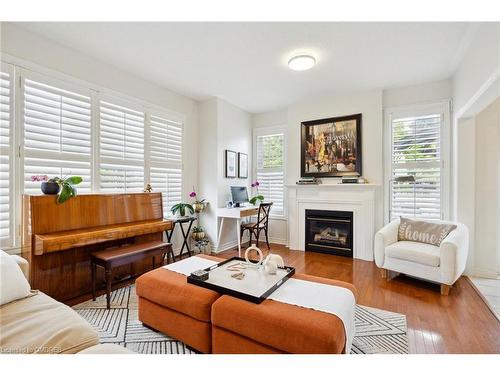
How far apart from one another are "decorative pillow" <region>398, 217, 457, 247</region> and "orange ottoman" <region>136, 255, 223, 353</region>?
2.72 metres

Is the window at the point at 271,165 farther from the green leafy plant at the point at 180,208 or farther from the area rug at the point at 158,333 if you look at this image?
the area rug at the point at 158,333

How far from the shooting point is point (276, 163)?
16.2 ft

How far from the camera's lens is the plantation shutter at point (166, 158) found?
3.65m

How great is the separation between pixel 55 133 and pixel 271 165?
3.53 m

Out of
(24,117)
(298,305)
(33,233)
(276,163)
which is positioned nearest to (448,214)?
(276,163)

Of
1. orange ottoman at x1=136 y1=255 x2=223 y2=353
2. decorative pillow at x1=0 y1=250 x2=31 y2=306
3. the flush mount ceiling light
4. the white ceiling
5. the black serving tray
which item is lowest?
orange ottoman at x1=136 y1=255 x2=223 y2=353

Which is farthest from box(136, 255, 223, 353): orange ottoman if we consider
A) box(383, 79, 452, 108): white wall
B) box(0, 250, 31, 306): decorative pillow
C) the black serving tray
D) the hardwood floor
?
box(383, 79, 452, 108): white wall

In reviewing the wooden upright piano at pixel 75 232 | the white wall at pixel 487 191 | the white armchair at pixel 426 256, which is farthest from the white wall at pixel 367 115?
the wooden upright piano at pixel 75 232

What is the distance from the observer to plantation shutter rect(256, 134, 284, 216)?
491 cm

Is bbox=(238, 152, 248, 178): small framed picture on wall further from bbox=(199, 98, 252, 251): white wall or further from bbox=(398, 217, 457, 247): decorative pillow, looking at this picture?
bbox=(398, 217, 457, 247): decorative pillow

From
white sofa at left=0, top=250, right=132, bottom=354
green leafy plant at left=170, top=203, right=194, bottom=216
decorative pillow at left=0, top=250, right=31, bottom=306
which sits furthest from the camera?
green leafy plant at left=170, top=203, right=194, bottom=216

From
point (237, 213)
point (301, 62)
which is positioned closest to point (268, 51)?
point (301, 62)

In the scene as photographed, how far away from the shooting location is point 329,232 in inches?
165

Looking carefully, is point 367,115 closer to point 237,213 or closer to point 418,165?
point 418,165
